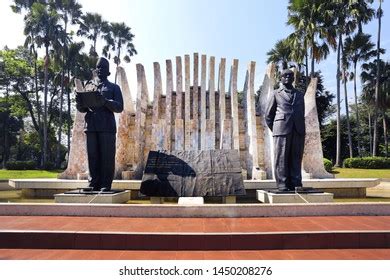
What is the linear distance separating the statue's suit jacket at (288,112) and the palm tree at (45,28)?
24860 millimetres

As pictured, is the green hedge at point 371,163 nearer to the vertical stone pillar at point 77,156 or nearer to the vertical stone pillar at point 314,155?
the vertical stone pillar at point 314,155

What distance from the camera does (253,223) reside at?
503cm

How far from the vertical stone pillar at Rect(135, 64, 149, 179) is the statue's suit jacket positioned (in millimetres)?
6414

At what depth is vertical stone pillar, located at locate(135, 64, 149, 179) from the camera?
1164cm

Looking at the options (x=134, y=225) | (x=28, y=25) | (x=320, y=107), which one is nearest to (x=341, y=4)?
(x=320, y=107)

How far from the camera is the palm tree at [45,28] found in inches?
1048

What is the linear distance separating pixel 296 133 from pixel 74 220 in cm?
488

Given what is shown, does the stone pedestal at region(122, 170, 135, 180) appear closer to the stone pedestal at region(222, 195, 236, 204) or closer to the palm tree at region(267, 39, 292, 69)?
the stone pedestal at region(222, 195, 236, 204)

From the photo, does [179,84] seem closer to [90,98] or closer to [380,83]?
[90,98]

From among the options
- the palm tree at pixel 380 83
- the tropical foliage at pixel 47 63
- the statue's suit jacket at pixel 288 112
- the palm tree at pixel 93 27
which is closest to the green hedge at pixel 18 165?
the tropical foliage at pixel 47 63

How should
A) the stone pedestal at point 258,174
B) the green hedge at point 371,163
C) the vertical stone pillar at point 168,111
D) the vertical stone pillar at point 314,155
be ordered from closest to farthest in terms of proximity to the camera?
1. the vertical stone pillar at point 314,155
2. the stone pedestal at point 258,174
3. the vertical stone pillar at point 168,111
4. the green hedge at point 371,163

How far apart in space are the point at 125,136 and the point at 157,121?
1629 mm

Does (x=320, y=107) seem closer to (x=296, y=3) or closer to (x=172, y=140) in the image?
(x=296, y=3)

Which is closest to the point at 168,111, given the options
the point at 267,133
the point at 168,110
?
the point at 168,110
